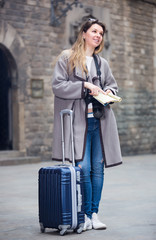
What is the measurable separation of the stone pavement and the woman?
1.05ft

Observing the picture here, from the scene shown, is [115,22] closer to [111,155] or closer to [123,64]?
[123,64]

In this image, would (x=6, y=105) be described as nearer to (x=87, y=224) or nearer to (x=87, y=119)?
(x=87, y=119)

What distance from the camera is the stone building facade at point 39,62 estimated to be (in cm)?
1308

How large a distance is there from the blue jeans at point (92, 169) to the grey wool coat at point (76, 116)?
0.17 feet

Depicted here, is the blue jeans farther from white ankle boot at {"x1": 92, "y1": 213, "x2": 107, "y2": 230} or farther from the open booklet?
the open booklet

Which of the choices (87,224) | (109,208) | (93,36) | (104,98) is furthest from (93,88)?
(109,208)

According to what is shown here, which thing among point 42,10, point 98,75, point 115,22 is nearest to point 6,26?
point 42,10

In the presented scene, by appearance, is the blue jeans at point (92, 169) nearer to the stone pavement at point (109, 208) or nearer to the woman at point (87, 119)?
the woman at point (87, 119)

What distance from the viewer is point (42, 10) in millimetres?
13609

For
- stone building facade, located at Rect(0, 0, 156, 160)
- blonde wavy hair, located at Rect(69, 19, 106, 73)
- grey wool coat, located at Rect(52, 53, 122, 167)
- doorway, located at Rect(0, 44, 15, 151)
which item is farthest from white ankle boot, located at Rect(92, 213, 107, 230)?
doorway, located at Rect(0, 44, 15, 151)

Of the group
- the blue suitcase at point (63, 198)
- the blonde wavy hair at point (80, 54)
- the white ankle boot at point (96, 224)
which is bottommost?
the white ankle boot at point (96, 224)

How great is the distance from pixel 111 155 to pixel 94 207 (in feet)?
1.53

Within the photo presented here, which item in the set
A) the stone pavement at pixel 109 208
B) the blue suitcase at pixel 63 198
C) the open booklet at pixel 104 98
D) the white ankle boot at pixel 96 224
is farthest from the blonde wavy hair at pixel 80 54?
the stone pavement at pixel 109 208

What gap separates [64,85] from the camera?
461 centimetres
